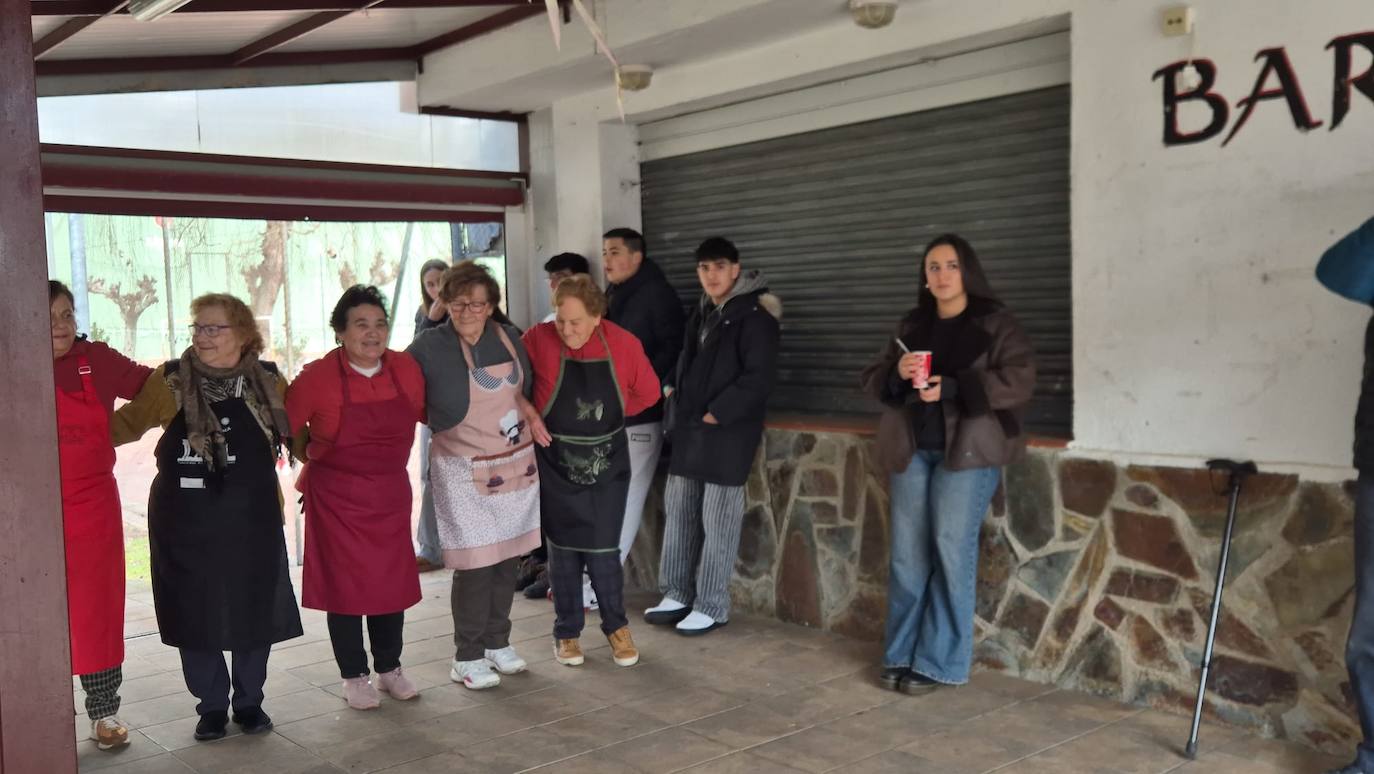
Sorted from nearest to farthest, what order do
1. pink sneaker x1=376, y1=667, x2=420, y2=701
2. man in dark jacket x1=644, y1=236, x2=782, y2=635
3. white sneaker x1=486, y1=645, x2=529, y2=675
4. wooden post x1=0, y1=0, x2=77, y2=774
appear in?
wooden post x1=0, y1=0, x2=77, y2=774 → pink sneaker x1=376, y1=667, x2=420, y2=701 → white sneaker x1=486, y1=645, x2=529, y2=675 → man in dark jacket x1=644, y1=236, x2=782, y2=635

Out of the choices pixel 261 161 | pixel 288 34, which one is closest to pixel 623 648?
pixel 261 161

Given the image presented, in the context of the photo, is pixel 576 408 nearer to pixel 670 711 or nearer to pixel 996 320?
pixel 670 711

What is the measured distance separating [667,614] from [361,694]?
1.55 meters

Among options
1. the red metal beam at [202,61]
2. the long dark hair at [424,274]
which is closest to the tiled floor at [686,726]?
the long dark hair at [424,274]

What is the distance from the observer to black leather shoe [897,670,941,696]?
4484 millimetres

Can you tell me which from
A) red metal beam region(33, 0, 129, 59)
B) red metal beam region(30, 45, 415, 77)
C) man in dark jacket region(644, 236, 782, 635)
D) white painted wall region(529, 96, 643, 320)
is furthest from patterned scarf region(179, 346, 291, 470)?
white painted wall region(529, 96, 643, 320)

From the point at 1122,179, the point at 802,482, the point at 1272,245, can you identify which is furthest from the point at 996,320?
the point at 802,482

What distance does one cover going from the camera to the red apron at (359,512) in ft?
14.1

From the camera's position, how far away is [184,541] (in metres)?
4.05

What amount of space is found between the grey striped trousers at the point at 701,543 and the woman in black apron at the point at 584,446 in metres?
0.58

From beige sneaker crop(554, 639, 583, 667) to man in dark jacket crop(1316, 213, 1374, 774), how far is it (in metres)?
2.79

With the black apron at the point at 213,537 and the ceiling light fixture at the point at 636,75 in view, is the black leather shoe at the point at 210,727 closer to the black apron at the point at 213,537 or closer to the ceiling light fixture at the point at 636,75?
the black apron at the point at 213,537

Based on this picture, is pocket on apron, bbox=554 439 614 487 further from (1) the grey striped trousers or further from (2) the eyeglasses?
(1) the grey striped trousers

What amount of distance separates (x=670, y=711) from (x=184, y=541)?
1.77 m
